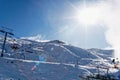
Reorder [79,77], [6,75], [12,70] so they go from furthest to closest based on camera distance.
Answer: [79,77]
[12,70]
[6,75]

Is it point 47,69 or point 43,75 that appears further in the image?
point 47,69

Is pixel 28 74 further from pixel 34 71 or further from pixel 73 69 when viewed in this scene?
pixel 73 69

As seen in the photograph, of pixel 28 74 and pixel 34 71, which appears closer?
pixel 28 74

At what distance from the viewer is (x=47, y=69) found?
69.2 metres

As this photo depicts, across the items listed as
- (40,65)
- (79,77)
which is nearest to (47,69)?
(40,65)

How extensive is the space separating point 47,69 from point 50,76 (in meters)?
6.01

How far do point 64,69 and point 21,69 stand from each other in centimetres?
1527

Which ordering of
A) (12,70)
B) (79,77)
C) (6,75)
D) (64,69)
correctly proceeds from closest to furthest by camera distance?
(6,75) < (12,70) < (79,77) < (64,69)

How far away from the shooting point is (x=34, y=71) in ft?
208

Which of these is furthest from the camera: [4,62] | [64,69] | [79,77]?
[64,69]

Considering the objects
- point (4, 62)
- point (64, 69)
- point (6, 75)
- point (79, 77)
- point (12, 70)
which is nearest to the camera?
point (6, 75)

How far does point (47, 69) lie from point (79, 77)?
8.65 m

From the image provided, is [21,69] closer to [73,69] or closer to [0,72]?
[0,72]

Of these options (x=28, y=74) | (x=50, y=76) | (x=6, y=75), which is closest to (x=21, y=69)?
(x=28, y=74)
